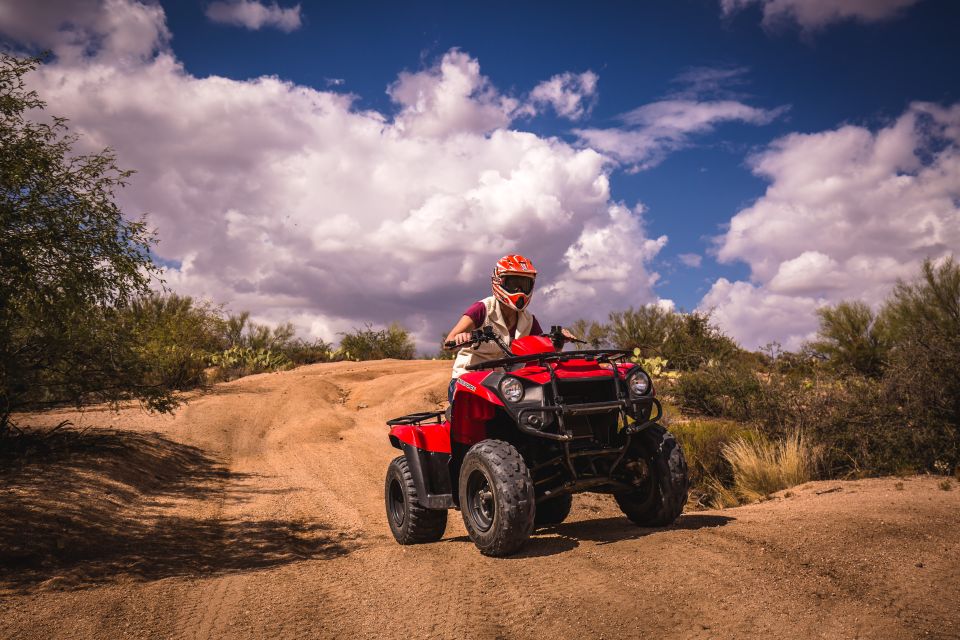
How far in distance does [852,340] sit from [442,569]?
2036 cm

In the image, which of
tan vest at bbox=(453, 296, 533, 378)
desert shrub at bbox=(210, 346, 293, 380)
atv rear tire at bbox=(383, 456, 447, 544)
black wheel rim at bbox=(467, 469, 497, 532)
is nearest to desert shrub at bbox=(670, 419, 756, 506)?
atv rear tire at bbox=(383, 456, 447, 544)

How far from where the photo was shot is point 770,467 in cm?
950

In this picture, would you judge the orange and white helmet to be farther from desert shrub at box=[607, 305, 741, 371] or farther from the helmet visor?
desert shrub at box=[607, 305, 741, 371]

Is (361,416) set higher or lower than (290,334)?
lower

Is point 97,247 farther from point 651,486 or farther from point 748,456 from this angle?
point 748,456

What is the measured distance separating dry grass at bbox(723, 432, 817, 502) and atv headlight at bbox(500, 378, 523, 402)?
5.88 metres

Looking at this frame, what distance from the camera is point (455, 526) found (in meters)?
7.81

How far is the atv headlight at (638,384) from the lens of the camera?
5.36 meters

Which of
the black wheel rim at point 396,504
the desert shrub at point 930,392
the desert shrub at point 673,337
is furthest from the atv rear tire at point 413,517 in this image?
the desert shrub at point 673,337

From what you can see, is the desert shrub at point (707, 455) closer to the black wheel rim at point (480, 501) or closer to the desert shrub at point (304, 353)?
the black wheel rim at point (480, 501)

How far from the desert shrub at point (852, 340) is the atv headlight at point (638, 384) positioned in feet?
56.0

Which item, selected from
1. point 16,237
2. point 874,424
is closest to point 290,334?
point 16,237

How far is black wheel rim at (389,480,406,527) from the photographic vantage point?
6.76m

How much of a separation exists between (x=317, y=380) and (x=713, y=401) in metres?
12.0
